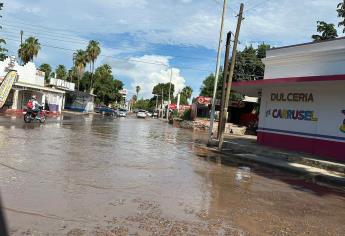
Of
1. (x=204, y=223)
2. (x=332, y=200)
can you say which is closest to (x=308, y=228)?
(x=204, y=223)

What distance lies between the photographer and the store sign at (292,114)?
22.5 meters

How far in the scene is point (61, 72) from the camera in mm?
109500

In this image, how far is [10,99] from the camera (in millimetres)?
47219

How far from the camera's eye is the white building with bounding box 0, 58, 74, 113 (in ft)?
154

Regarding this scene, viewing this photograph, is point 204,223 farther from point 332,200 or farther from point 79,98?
point 79,98

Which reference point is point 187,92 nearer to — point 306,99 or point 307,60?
point 307,60

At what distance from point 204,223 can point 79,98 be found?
7420cm

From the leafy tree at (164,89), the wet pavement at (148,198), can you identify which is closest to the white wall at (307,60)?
the wet pavement at (148,198)

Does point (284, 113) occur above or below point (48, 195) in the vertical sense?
above

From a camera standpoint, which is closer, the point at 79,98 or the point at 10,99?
the point at 10,99

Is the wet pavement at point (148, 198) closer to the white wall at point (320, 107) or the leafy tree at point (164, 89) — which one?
the white wall at point (320, 107)

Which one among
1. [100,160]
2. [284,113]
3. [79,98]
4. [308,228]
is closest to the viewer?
[308,228]

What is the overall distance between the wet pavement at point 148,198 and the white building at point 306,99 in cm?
714

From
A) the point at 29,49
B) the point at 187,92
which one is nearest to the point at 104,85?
the point at 29,49
